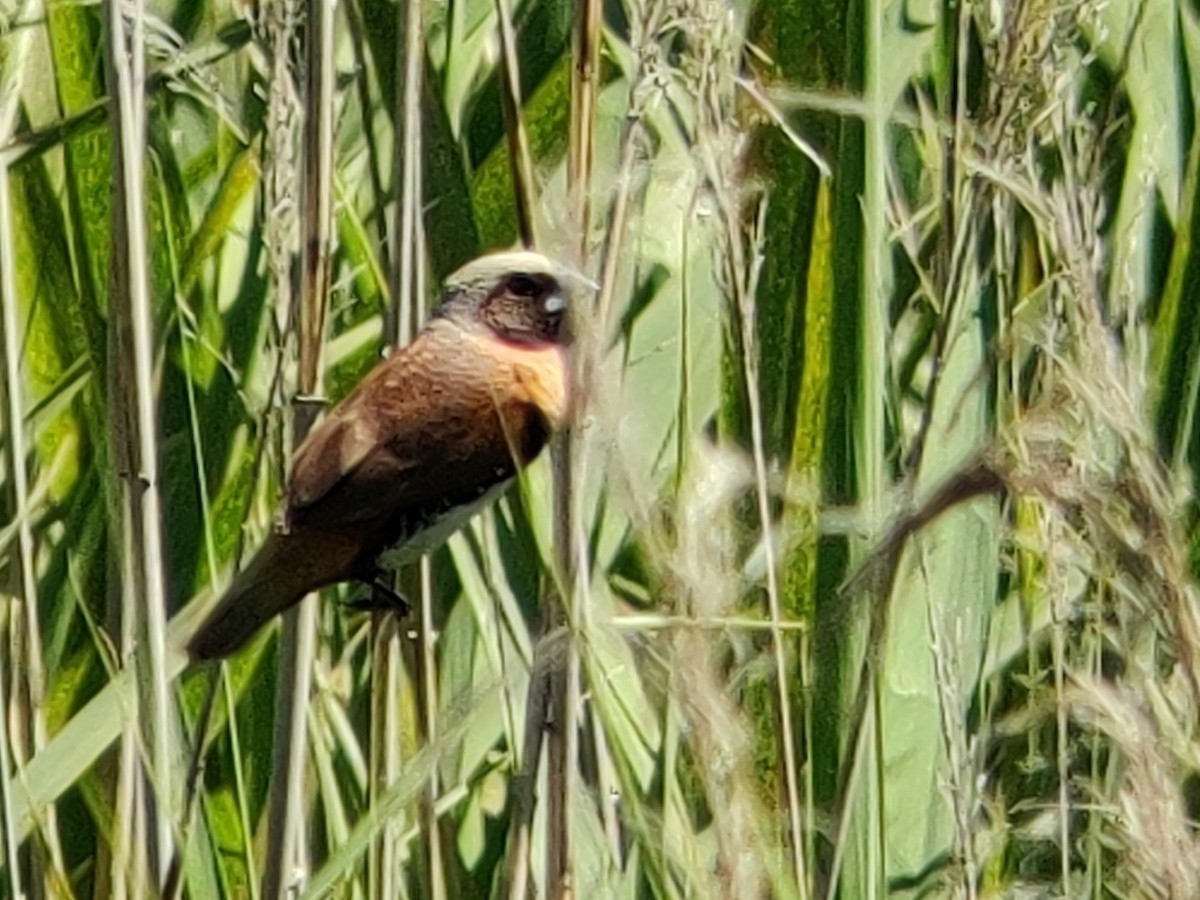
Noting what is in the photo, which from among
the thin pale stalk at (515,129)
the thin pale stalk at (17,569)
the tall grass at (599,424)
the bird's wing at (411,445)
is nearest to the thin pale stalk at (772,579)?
the tall grass at (599,424)

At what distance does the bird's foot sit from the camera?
1.21 metres

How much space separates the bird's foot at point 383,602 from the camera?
1211mm

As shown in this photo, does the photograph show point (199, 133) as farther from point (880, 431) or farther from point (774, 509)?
point (880, 431)

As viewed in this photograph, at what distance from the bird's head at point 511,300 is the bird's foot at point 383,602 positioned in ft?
0.57

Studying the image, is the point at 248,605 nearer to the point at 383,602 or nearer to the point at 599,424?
the point at 383,602

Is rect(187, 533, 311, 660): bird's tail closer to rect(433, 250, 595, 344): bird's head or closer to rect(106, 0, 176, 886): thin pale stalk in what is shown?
rect(106, 0, 176, 886): thin pale stalk

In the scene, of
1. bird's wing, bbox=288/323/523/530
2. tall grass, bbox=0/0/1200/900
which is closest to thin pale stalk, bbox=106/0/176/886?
tall grass, bbox=0/0/1200/900

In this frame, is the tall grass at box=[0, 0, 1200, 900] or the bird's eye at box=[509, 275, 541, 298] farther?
the bird's eye at box=[509, 275, 541, 298]

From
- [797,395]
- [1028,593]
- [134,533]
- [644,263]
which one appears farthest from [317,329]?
[1028,593]

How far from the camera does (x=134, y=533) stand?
3.47ft

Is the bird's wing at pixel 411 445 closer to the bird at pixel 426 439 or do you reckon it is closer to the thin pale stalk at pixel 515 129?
the bird at pixel 426 439

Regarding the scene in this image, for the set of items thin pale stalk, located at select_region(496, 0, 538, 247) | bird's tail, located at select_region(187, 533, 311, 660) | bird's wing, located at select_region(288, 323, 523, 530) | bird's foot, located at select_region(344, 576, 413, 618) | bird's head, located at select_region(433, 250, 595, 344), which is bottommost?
bird's foot, located at select_region(344, 576, 413, 618)

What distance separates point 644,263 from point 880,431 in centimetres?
32

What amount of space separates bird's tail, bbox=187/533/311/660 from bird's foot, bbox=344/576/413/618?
0.22 ft
